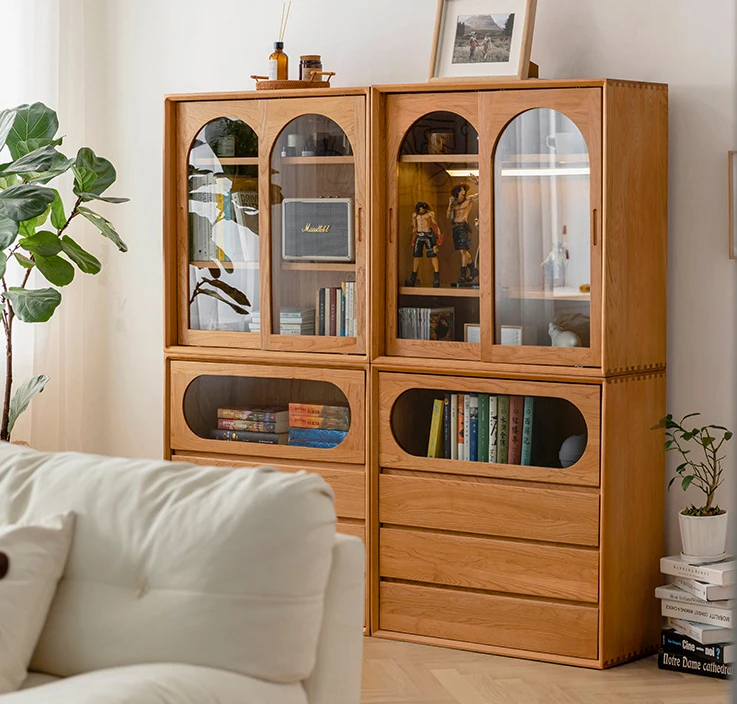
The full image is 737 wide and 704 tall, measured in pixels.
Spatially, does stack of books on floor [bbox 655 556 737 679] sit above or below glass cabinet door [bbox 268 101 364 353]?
below

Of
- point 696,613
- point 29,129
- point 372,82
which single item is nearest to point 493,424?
point 696,613

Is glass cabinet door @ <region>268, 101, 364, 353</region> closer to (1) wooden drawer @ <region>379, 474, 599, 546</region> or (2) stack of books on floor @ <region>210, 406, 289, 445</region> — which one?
(2) stack of books on floor @ <region>210, 406, 289, 445</region>

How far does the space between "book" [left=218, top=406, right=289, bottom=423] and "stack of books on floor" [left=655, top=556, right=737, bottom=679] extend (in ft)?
4.49

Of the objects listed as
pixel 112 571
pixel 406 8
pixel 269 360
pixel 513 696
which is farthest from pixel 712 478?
pixel 112 571

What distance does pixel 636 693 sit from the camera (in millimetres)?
3170

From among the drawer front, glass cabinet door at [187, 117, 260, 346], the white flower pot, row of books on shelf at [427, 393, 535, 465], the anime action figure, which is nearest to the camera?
the white flower pot

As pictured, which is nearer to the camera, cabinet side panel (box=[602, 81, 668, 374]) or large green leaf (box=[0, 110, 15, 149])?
cabinet side panel (box=[602, 81, 668, 374])

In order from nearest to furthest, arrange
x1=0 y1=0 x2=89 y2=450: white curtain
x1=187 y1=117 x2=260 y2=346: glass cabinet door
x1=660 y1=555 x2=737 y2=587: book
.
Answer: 1. x1=660 y1=555 x2=737 y2=587: book
2. x1=187 y1=117 x2=260 y2=346: glass cabinet door
3. x1=0 y1=0 x2=89 y2=450: white curtain

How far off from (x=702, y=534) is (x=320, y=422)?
1.28 meters

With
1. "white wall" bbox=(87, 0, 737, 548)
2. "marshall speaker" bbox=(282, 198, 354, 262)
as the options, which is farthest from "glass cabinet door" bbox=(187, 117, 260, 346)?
"white wall" bbox=(87, 0, 737, 548)

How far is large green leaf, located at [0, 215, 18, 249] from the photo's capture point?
325 cm

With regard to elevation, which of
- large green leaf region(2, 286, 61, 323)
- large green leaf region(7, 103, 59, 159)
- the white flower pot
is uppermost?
large green leaf region(7, 103, 59, 159)

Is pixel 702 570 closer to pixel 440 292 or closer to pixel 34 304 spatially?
pixel 440 292

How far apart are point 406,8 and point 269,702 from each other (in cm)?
279
